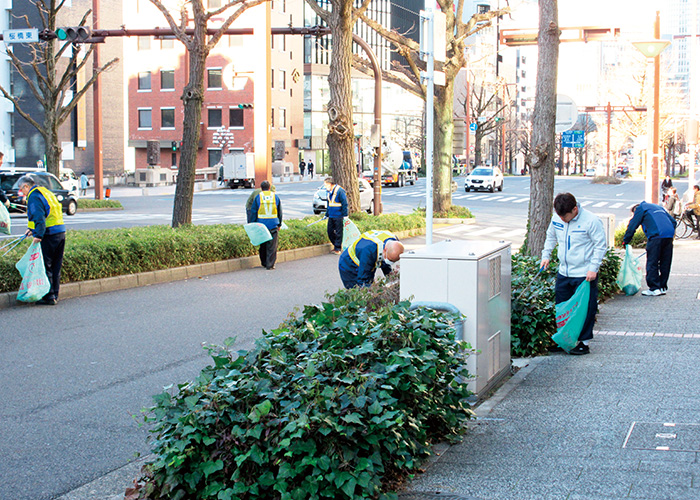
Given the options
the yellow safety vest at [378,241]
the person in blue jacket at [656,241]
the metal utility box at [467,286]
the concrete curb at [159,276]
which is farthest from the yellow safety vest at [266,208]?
the metal utility box at [467,286]

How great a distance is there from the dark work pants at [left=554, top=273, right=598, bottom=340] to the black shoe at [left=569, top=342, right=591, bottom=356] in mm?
71

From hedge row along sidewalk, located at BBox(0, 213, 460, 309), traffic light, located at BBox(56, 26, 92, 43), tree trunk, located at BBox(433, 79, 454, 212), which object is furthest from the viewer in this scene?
tree trunk, located at BBox(433, 79, 454, 212)

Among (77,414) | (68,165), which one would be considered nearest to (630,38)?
(77,414)

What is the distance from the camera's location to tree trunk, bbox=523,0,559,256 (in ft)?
37.8

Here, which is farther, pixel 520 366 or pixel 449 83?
pixel 449 83

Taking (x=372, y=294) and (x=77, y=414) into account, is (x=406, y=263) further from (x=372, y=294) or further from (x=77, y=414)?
(x=77, y=414)

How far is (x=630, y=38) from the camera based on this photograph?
18859mm

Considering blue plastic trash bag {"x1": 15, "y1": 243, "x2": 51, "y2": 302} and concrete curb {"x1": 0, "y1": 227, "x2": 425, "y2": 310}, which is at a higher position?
blue plastic trash bag {"x1": 15, "y1": 243, "x2": 51, "y2": 302}

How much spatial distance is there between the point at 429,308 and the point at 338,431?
188 centimetres

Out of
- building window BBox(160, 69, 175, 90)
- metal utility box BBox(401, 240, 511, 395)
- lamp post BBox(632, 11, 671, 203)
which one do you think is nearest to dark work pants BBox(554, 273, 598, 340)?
metal utility box BBox(401, 240, 511, 395)

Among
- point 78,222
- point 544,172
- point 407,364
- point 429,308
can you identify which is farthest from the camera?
point 78,222

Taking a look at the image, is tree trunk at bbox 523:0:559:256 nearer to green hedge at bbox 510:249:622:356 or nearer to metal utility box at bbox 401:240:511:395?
green hedge at bbox 510:249:622:356

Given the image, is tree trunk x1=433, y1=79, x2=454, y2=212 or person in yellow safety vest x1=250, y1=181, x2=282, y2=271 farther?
tree trunk x1=433, y1=79, x2=454, y2=212

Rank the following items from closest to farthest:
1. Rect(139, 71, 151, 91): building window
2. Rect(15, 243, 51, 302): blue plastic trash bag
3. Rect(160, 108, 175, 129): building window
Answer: Rect(15, 243, 51, 302): blue plastic trash bag, Rect(160, 108, 175, 129): building window, Rect(139, 71, 151, 91): building window
